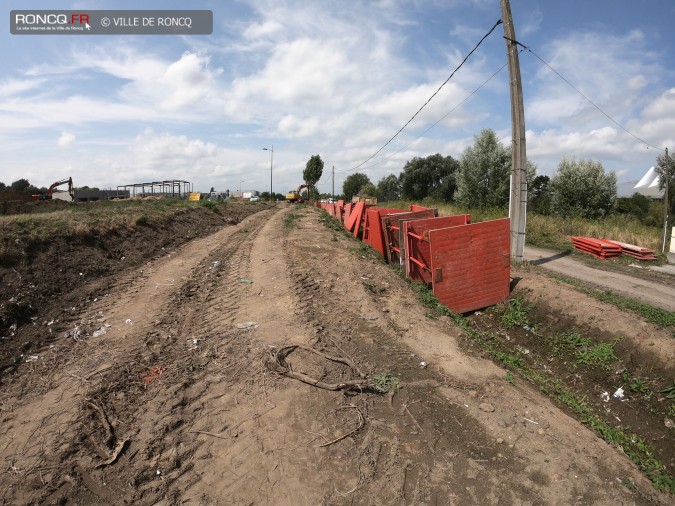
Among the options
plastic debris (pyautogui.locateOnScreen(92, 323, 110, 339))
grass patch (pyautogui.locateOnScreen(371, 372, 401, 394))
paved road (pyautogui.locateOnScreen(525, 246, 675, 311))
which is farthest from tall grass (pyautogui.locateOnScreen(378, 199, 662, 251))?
plastic debris (pyautogui.locateOnScreen(92, 323, 110, 339))

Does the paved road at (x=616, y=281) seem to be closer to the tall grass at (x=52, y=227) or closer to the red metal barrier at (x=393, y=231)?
the red metal barrier at (x=393, y=231)

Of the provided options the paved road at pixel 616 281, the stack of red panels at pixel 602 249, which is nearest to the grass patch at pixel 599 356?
the paved road at pixel 616 281

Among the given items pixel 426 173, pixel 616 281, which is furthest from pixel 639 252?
pixel 426 173

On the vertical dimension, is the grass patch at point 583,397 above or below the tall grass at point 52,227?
below

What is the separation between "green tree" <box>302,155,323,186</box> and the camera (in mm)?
63750

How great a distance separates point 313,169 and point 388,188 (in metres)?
14.5

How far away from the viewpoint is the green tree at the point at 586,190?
79.7ft

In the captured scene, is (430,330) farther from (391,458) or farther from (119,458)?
(119,458)

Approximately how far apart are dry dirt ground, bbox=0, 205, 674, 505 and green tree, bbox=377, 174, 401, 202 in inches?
2420

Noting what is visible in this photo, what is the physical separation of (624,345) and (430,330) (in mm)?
2636

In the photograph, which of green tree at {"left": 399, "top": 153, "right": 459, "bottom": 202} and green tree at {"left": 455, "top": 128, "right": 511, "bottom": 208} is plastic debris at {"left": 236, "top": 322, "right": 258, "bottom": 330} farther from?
green tree at {"left": 399, "top": 153, "right": 459, "bottom": 202}

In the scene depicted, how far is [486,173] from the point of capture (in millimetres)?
25594

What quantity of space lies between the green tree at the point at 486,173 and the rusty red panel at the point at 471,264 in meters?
18.5

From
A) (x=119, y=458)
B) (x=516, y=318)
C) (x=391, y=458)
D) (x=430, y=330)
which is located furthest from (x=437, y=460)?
(x=516, y=318)
